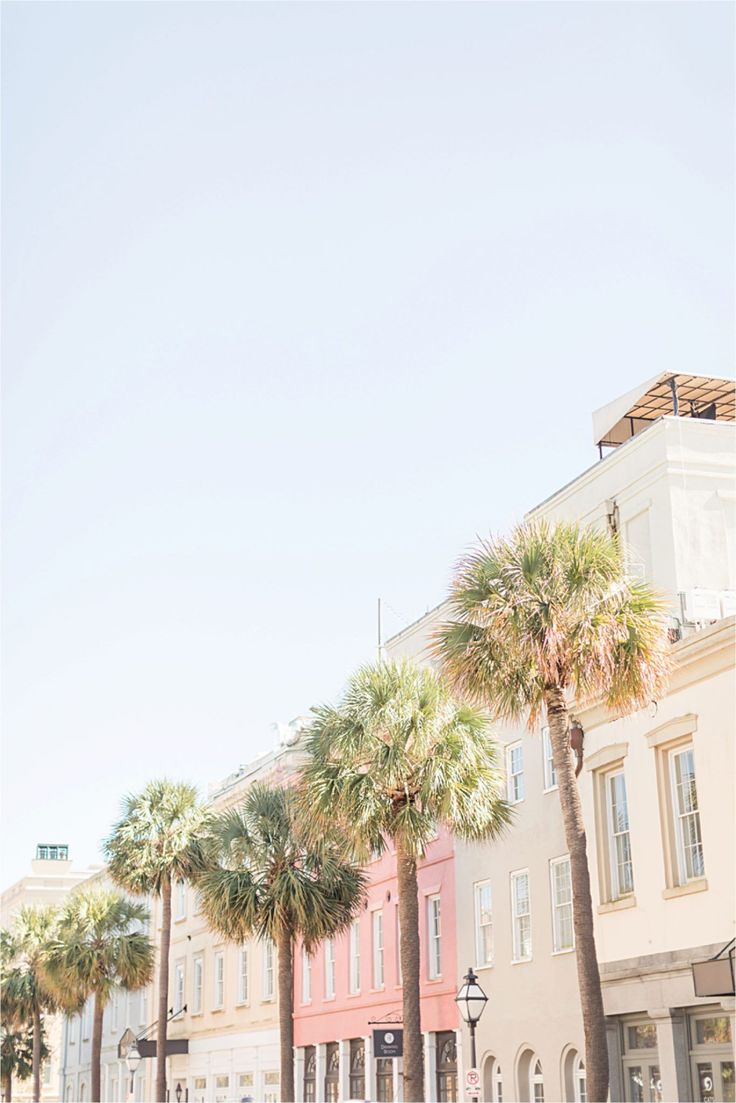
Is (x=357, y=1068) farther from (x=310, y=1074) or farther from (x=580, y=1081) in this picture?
(x=580, y=1081)

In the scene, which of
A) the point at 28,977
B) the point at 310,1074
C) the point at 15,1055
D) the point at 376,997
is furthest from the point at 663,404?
the point at 15,1055

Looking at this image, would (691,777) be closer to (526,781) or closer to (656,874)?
(656,874)

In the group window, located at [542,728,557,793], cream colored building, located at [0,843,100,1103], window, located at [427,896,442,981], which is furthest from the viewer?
cream colored building, located at [0,843,100,1103]

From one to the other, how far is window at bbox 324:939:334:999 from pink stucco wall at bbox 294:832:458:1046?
0.24 meters

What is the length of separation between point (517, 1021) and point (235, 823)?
26.8 feet

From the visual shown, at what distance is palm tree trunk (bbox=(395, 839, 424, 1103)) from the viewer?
2533 centimetres

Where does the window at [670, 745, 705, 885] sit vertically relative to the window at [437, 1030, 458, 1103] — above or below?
above

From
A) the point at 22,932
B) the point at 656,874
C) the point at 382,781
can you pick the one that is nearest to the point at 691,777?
the point at 656,874

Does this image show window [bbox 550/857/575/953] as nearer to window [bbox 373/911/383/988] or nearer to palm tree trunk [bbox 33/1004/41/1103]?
window [bbox 373/911/383/988]

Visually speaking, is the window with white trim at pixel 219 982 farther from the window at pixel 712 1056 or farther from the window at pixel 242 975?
the window at pixel 712 1056

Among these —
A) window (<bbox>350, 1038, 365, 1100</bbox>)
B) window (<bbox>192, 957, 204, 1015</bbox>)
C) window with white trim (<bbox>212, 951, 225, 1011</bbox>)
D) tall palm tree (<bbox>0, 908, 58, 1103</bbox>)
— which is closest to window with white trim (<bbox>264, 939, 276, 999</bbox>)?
window with white trim (<bbox>212, 951, 225, 1011</bbox>)

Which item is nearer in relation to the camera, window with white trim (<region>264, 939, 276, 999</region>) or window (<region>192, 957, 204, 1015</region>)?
window with white trim (<region>264, 939, 276, 999</region>)

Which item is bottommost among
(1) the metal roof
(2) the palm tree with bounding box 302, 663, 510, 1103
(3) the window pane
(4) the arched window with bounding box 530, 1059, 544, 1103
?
(4) the arched window with bounding box 530, 1059, 544, 1103

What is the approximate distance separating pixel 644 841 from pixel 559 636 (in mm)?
6052
